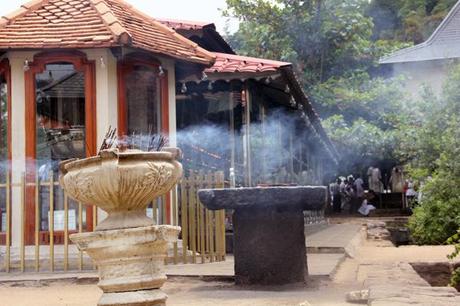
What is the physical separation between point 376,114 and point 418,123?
4.85 metres

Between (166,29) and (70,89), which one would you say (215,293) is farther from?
(166,29)

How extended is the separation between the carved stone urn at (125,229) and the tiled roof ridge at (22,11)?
616 cm

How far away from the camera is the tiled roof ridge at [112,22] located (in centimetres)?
902

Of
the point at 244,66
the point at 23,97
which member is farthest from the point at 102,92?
the point at 244,66

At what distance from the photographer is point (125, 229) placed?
4320mm

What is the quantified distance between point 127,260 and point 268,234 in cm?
290

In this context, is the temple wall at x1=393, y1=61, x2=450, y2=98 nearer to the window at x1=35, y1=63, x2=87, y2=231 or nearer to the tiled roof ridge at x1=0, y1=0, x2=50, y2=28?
the tiled roof ridge at x1=0, y1=0, x2=50, y2=28

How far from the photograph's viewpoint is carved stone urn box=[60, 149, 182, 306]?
429 centimetres

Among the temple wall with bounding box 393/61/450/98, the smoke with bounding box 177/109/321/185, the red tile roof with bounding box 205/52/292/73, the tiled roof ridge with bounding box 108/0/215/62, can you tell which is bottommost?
the smoke with bounding box 177/109/321/185

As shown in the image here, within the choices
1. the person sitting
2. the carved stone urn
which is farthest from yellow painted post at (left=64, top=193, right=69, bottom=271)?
the person sitting

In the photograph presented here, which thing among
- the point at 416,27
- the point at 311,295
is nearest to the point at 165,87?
the point at 311,295

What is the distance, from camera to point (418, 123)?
2430 cm

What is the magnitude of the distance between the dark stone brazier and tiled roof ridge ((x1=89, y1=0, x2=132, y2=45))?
297cm

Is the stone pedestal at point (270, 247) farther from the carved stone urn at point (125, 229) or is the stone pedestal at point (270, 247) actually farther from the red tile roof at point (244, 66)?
the red tile roof at point (244, 66)
